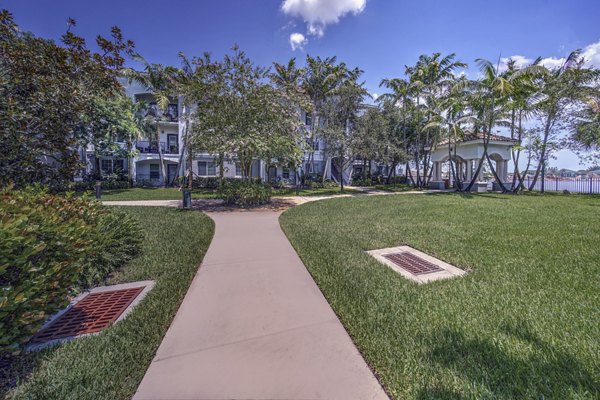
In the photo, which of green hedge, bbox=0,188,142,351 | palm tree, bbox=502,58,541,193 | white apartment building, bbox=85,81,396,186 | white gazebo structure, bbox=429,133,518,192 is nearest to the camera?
green hedge, bbox=0,188,142,351

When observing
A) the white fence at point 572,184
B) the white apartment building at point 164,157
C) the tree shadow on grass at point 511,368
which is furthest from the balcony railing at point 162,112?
the white fence at point 572,184

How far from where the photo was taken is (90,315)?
10.5ft

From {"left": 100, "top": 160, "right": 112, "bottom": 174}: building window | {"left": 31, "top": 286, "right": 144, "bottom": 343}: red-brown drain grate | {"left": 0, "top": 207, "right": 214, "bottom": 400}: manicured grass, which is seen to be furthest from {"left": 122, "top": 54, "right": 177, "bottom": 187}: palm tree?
{"left": 31, "top": 286, "right": 144, "bottom": 343}: red-brown drain grate

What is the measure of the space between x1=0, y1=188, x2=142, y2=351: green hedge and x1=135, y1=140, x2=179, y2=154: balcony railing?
23.2m

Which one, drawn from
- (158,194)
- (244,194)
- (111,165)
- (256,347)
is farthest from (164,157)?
(256,347)

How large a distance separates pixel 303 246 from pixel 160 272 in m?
2.91

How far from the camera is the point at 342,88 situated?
A: 22.0 m

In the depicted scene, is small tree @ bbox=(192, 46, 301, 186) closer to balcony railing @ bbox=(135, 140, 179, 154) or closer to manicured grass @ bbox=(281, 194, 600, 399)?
manicured grass @ bbox=(281, 194, 600, 399)

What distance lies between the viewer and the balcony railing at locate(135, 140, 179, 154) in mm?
24906

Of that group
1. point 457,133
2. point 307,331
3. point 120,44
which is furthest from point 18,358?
point 457,133

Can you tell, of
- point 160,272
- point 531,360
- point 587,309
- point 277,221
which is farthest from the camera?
point 277,221

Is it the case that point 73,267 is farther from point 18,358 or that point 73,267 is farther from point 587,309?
point 587,309

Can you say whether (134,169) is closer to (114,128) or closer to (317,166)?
(114,128)

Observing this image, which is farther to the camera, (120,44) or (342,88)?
(342,88)
